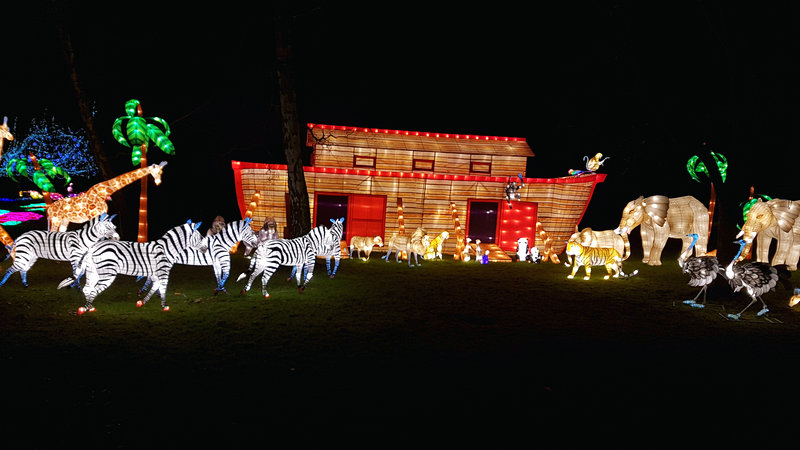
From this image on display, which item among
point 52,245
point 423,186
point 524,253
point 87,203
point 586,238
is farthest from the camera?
point 423,186

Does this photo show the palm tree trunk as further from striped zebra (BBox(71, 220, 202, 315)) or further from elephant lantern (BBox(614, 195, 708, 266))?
elephant lantern (BBox(614, 195, 708, 266))

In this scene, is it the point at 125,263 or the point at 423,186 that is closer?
the point at 125,263

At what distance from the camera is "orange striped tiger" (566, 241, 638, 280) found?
11805 mm

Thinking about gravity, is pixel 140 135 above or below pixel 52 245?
above

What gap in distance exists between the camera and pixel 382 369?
17.9 feet

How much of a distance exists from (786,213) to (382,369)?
464 inches

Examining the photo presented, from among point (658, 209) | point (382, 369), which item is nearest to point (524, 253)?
point (658, 209)

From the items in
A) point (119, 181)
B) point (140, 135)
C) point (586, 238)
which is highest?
point (140, 135)

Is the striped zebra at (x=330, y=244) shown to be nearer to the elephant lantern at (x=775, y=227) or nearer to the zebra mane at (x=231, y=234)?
the zebra mane at (x=231, y=234)

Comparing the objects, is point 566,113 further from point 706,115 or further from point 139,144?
point 139,144

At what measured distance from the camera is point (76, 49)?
13.5 m

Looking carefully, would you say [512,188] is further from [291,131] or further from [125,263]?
[125,263]

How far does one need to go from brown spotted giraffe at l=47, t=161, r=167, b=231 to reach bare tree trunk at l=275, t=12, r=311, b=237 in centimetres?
296

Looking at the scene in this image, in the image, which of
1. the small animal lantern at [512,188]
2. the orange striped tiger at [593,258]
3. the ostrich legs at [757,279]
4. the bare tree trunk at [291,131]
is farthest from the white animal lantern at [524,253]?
the bare tree trunk at [291,131]
